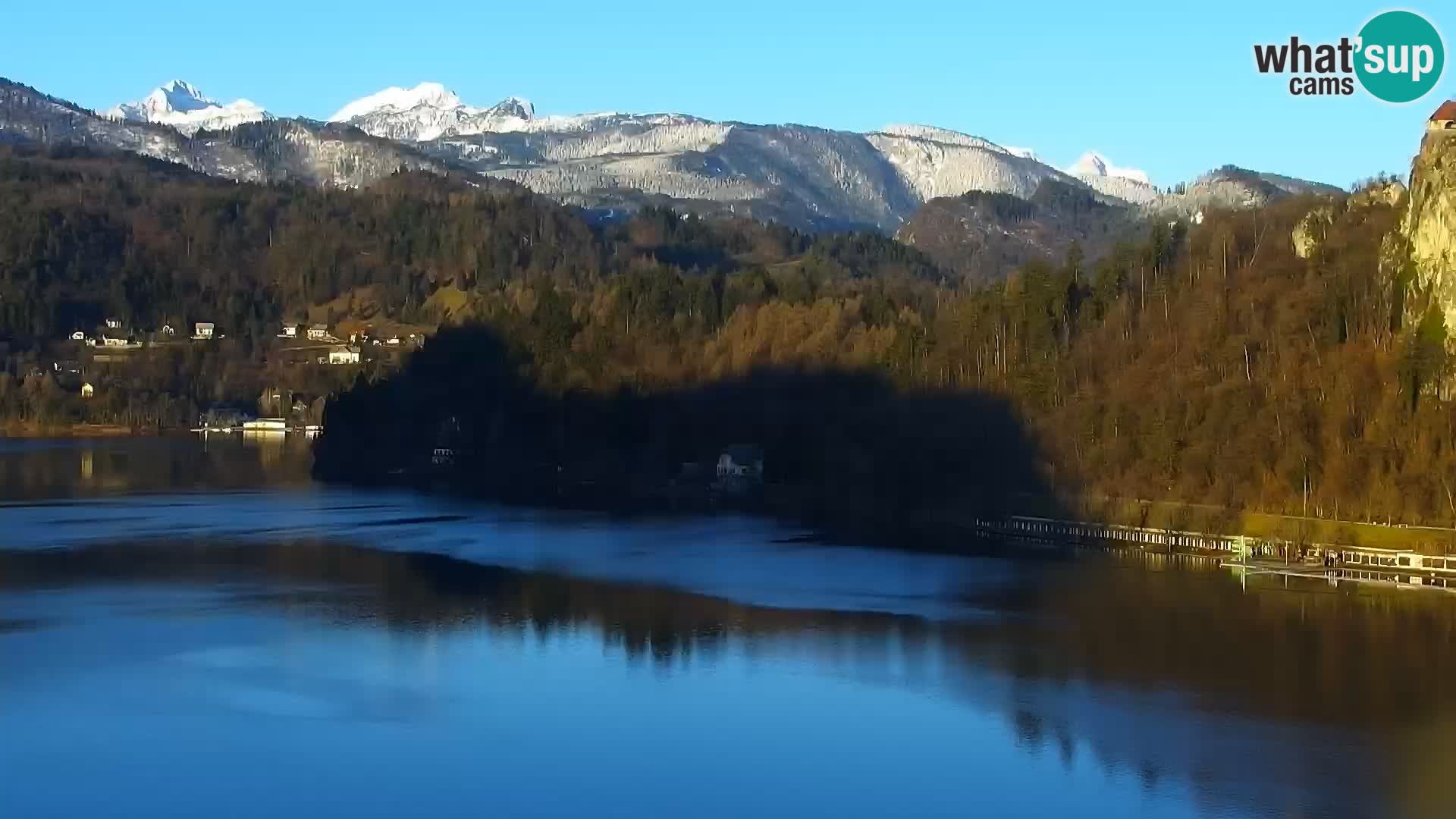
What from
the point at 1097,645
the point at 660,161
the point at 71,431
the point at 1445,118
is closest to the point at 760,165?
the point at 660,161

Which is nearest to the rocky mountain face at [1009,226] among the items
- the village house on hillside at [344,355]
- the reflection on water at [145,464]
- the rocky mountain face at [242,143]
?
the rocky mountain face at [242,143]

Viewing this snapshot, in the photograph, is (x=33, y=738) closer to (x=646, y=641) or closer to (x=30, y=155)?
(x=646, y=641)

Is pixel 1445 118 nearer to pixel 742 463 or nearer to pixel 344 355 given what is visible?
pixel 742 463

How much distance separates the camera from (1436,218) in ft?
96.0

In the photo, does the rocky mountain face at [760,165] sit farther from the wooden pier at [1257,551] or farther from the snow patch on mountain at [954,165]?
the wooden pier at [1257,551]

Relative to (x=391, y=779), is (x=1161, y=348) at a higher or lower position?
higher

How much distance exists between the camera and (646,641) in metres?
21.1

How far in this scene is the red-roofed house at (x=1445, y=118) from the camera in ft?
96.8

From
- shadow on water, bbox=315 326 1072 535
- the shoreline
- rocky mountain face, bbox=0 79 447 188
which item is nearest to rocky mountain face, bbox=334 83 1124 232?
rocky mountain face, bbox=0 79 447 188

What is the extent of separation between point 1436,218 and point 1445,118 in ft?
5.52

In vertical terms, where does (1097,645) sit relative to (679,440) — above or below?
below

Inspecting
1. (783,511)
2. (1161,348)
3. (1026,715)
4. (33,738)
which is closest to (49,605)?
(33,738)

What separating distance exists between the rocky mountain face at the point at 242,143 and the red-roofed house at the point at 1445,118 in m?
120

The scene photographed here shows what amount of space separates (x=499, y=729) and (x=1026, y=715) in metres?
4.80
